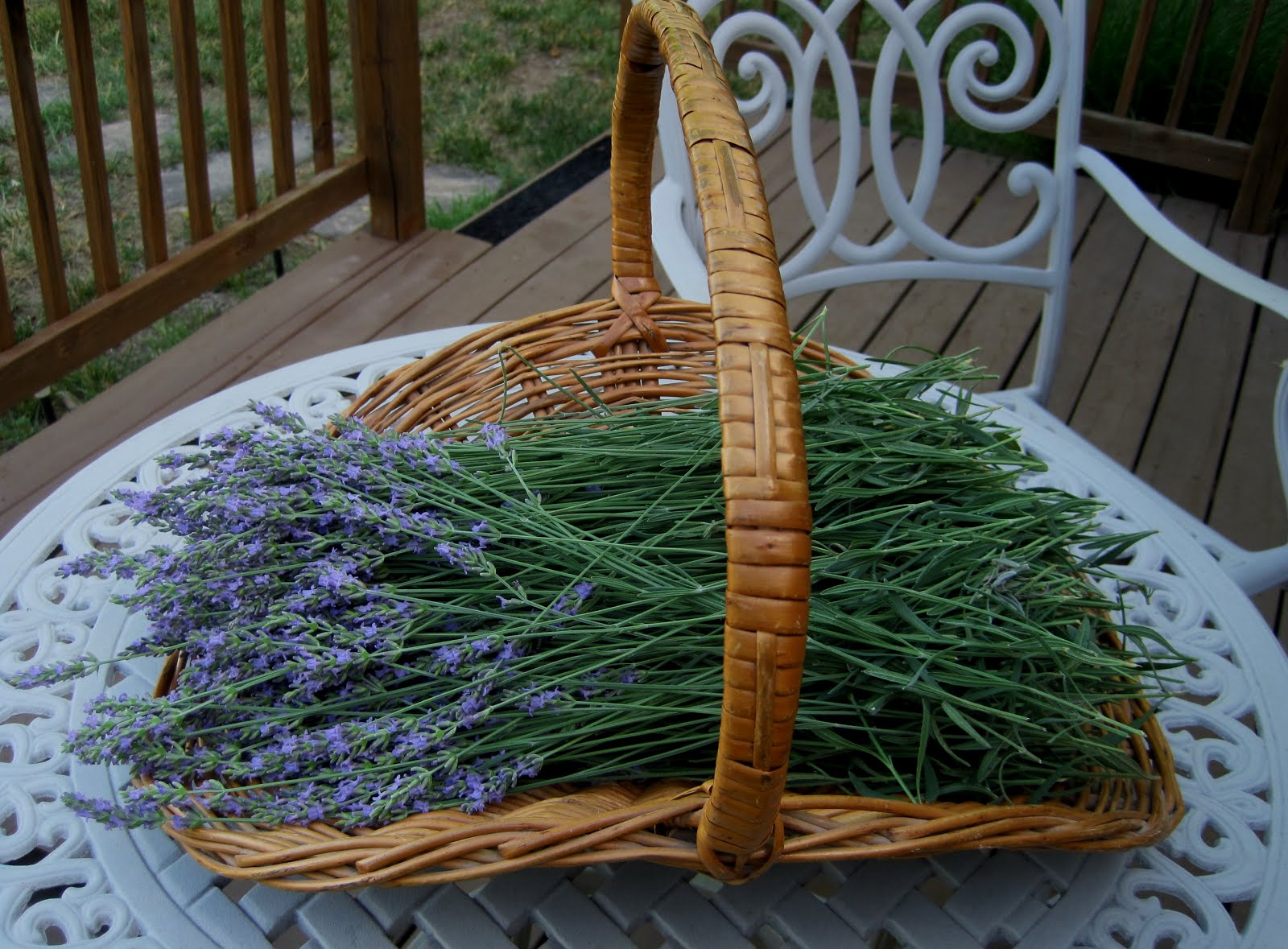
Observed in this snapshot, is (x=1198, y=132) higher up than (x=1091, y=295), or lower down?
higher up

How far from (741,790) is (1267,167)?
2716 mm

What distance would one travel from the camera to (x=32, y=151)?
1.71 m

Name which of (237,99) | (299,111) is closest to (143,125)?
(237,99)

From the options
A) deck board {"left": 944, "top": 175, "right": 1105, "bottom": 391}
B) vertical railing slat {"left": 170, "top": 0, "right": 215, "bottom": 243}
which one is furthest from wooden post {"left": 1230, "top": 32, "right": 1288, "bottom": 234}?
vertical railing slat {"left": 170, "top": 0, "right": 215, "bottom": 243}

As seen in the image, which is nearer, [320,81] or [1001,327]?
[320,81]

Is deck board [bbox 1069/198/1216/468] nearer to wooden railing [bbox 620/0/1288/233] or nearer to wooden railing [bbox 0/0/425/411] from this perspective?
wooden railing [bbox 620/0/1288/233]

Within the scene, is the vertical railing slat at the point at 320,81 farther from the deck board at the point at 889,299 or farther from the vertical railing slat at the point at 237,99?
the deck board at the point at 889,299

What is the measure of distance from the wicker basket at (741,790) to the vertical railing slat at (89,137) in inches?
47.8

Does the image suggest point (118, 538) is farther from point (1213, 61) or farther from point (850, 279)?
point (1213, 61)

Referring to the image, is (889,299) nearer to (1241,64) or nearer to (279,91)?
(1241,64)

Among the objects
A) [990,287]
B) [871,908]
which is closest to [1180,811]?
[871,908]

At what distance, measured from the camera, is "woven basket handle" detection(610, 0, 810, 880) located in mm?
554

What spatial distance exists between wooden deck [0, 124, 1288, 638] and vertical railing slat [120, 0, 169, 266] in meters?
0.24

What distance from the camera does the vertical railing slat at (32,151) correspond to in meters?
1.60
